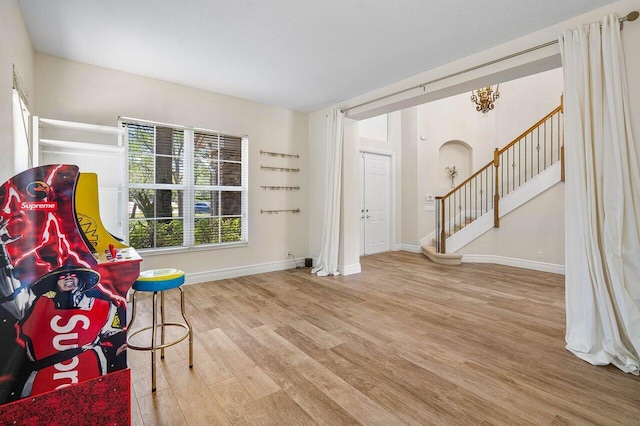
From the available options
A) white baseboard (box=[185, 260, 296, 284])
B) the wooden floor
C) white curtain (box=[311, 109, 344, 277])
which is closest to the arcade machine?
the wooden floor

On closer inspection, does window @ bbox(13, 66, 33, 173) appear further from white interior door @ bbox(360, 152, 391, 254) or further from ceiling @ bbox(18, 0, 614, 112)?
white interior door @ bbox(360, 152, 391, 254)

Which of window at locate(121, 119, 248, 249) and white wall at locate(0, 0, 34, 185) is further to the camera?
window at locate(121, 119, 248, 249)

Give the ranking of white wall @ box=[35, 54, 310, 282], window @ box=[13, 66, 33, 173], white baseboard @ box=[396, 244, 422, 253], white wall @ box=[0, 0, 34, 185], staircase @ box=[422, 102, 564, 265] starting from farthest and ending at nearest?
white baseboard @ box=[396, 244, 422, 253]
staircase @ box=[422, 102, 564, 265]
white wall @ box=[35, 54, 310, 282]
window @ box=[13, 66, 33, 173]
white wall @ box=[0, 0, 34, 185]

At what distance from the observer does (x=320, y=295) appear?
373 cm

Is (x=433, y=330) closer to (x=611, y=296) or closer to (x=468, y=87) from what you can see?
(x=611, y=296)

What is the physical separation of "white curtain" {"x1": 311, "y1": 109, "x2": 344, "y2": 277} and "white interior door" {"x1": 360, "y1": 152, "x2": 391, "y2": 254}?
77.0 inches

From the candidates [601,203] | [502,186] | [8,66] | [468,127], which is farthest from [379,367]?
[468,127]

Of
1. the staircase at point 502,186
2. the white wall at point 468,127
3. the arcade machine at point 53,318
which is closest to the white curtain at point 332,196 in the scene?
the staircase at point 502,186

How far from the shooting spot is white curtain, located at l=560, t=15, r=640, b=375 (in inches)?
83.6

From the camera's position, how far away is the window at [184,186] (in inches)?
149

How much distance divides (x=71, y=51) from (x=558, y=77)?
25.7 feet

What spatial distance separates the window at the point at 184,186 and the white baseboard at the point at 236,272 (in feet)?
1.39

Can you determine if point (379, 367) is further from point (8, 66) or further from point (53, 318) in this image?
point (8, 66)

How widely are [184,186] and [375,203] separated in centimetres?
419
